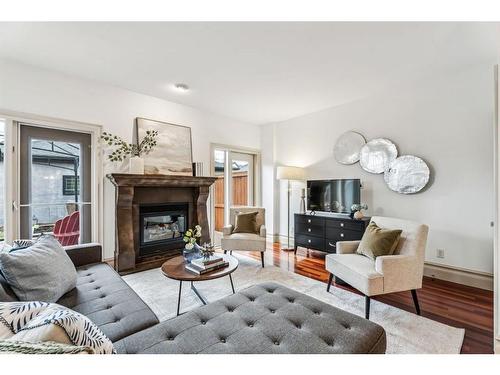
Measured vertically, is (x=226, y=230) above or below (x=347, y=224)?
below

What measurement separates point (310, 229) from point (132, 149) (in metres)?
3.00

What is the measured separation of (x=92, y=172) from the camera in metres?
3.21

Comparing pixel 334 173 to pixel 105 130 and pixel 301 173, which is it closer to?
pixel 301 173

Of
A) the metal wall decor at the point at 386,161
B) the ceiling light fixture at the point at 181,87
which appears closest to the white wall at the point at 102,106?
the ceiling light fixture at the point at 181,87

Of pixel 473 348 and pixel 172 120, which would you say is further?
pixel 172 120

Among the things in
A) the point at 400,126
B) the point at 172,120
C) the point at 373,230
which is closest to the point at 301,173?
the point at 400,126

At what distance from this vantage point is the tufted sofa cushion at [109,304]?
4.16 feet

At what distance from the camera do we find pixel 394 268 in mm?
2006

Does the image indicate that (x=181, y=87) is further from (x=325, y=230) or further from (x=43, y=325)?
(x=43, y=325)

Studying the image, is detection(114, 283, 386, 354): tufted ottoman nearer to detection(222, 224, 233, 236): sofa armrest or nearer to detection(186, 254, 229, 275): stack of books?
detection(186, 254, 229, 275): stack of books

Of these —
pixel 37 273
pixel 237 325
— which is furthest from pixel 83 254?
pixel 237 325

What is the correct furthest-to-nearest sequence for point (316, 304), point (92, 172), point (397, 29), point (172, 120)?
point (172, 120) → point (92, 172) → point (397, 29) → point (316, 304)

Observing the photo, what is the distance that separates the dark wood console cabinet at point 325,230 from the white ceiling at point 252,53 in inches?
74.1

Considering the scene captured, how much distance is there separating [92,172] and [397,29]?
377 cm
